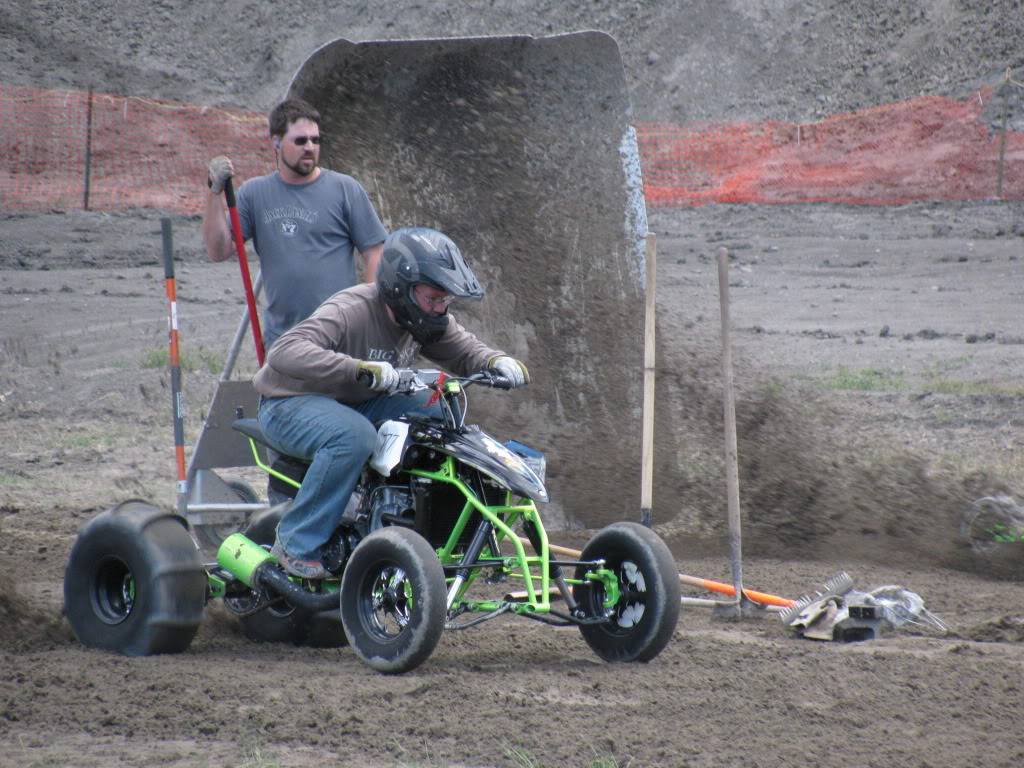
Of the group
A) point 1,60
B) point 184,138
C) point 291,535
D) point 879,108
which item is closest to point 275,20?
point 1,60

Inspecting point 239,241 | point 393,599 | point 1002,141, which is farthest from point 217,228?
point 1002,141

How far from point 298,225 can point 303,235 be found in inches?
2.2

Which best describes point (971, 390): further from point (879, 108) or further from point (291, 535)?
point (879, 108)

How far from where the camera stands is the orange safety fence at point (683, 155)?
73.2ft

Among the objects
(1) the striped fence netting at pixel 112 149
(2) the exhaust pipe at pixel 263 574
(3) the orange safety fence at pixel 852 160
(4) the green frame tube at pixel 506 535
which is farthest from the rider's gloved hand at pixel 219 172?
(3) the orange safety fence at pixel 852 160

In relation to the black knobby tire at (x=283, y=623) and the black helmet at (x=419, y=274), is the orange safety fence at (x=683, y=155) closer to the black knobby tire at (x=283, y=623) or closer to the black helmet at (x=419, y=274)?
the black knobby tire at (x=283, y=623)

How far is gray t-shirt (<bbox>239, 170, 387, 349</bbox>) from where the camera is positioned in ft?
22.5

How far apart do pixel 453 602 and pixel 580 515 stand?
9.85 ft

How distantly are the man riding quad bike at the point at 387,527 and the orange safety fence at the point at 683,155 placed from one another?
17.1 metres

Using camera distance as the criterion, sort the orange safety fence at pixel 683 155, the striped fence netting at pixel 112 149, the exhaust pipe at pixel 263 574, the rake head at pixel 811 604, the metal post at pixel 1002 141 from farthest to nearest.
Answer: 1. the striped fence netting at pixel 112 149
2. the orange safety fence at pixel 683 155
3. the metal post at pixel 1002 141
4. the rake head at pixel 811 604
5. the exhaust pipe at pixel 263 574

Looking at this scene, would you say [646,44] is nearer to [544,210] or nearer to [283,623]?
[544,210]

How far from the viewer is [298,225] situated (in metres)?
6.89

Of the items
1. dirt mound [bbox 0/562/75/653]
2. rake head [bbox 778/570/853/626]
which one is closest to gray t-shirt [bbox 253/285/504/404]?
dirt mound [bbox 0/562/75/653]

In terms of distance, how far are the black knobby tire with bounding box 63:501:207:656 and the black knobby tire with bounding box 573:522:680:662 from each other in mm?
1585
